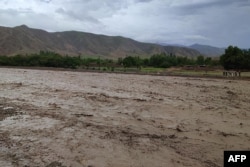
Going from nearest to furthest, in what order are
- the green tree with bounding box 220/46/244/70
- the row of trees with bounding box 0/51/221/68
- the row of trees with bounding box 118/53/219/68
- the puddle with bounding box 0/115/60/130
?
the puddle with bounding box 0/115/60/130 → the green tree with bounding box 220/46/244/70 → the row of trees with bounding box 118/53/219/68 → the row of trees with bounding box 0/51/221/68

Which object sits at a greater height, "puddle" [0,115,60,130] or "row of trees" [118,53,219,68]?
"row of trees" [118,53,219,68]

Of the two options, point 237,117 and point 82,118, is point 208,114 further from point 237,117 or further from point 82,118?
point 82,118

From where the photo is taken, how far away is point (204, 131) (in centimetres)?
1897

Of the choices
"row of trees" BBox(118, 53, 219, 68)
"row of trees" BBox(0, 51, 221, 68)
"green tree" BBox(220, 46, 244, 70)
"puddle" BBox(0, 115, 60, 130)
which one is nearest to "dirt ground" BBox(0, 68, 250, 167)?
"puddle" BBox(0, 115, 60, 130)

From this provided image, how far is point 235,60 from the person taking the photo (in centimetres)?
8612

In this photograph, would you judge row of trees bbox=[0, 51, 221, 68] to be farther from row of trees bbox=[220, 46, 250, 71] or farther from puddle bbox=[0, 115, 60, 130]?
puddle bbox=[0, 115, 60, 130]

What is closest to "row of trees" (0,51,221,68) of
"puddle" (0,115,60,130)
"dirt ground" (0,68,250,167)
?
"dirt ground" (0,68,250,167)

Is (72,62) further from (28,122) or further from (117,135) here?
(117,135)

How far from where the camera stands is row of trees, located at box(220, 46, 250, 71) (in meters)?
85.9

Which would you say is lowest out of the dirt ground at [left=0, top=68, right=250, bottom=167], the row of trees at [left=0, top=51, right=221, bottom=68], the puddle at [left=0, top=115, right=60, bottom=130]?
the dirt ground at [left=0, top=68, right=250, bottom=167]

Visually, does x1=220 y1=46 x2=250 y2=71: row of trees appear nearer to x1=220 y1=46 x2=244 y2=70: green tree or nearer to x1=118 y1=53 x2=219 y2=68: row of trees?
x1=220 y1=46 x2=244 y2=70: green tree

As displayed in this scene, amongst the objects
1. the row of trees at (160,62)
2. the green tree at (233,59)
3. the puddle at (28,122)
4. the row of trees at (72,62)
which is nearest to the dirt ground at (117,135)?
the puddle at (28,122)

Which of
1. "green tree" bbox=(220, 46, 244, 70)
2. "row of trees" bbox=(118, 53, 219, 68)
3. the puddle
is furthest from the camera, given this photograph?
"row of trees" bbox=(118, 53, 219, 68)

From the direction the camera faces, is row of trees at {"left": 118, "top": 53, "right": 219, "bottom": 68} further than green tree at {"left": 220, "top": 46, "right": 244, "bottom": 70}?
Yes
